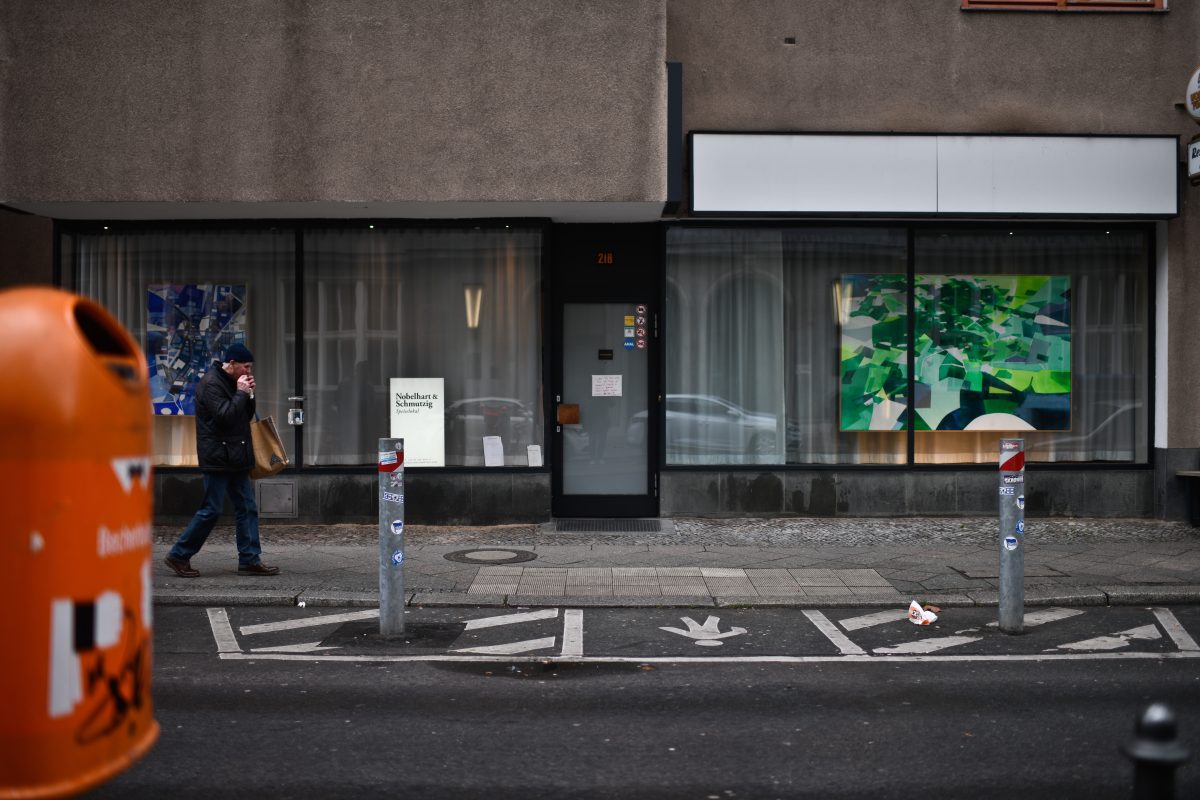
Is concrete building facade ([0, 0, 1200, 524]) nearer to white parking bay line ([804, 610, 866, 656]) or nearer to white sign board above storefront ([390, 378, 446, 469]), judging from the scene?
white sign board above storefront ([390, 378, 446, 469])

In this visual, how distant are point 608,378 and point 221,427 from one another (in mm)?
4821

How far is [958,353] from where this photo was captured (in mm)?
13375

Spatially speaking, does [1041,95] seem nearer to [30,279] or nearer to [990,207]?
[990,207]

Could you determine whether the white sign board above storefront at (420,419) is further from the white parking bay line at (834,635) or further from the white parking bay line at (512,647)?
the white parking bay line at (834,635)

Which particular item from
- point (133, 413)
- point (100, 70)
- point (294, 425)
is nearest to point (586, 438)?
point (294, 425)

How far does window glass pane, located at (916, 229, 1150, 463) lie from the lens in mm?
13344

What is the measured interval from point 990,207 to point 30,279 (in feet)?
35.4

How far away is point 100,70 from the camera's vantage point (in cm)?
1159

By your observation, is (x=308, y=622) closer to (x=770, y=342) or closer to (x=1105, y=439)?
(x=770, y=342)

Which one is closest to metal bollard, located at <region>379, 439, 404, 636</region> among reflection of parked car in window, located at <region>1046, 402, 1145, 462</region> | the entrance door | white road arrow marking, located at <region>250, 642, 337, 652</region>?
white road arrow marking, located at <region>250, 642, 337, 652</region>

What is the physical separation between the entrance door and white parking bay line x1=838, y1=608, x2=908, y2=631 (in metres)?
4.60

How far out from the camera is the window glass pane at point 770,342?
13.3m

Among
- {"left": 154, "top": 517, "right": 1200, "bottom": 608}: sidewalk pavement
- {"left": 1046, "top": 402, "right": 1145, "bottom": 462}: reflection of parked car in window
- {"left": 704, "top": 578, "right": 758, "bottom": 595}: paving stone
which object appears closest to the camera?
{"left": 154, "top": 517, "right": 1200, "bottom": 608}: sidewalk pavement

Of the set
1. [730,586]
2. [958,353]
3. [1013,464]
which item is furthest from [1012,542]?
[958,353]
